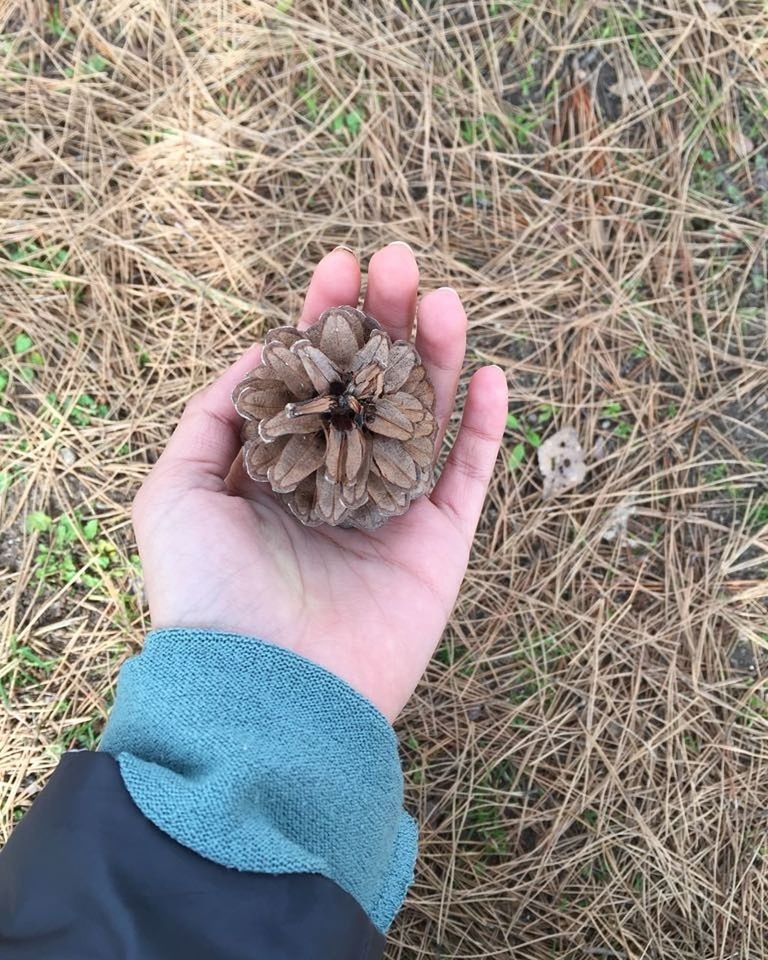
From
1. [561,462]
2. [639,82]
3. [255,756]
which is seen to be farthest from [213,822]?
[639,82]

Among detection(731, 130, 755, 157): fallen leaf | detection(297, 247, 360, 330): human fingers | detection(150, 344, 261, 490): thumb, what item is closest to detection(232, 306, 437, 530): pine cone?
detection(150, 344, 261, 490): thumb

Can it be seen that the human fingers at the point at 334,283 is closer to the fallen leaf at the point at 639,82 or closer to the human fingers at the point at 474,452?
the human fingers at the point at 474,452

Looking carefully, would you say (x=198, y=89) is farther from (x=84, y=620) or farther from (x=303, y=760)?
(x=303, y=760)

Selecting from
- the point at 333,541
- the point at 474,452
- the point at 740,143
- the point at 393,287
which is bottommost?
the point at 333,541

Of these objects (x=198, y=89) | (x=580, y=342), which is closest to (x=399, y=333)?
(x=580, y=342)

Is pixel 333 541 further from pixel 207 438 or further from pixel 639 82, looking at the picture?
pixel 639 82

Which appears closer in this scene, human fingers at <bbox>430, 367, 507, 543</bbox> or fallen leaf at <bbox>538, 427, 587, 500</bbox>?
human fingers at <bbox>430, 367, 507, 543</bbox>

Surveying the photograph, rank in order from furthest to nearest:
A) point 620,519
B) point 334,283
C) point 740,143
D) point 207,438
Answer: point 740,143
point 620,519
point 334,283
point 207,438

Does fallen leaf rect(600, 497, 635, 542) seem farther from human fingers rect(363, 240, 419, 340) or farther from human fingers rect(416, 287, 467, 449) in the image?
human fingers rect(363, 240, 419, 340)
